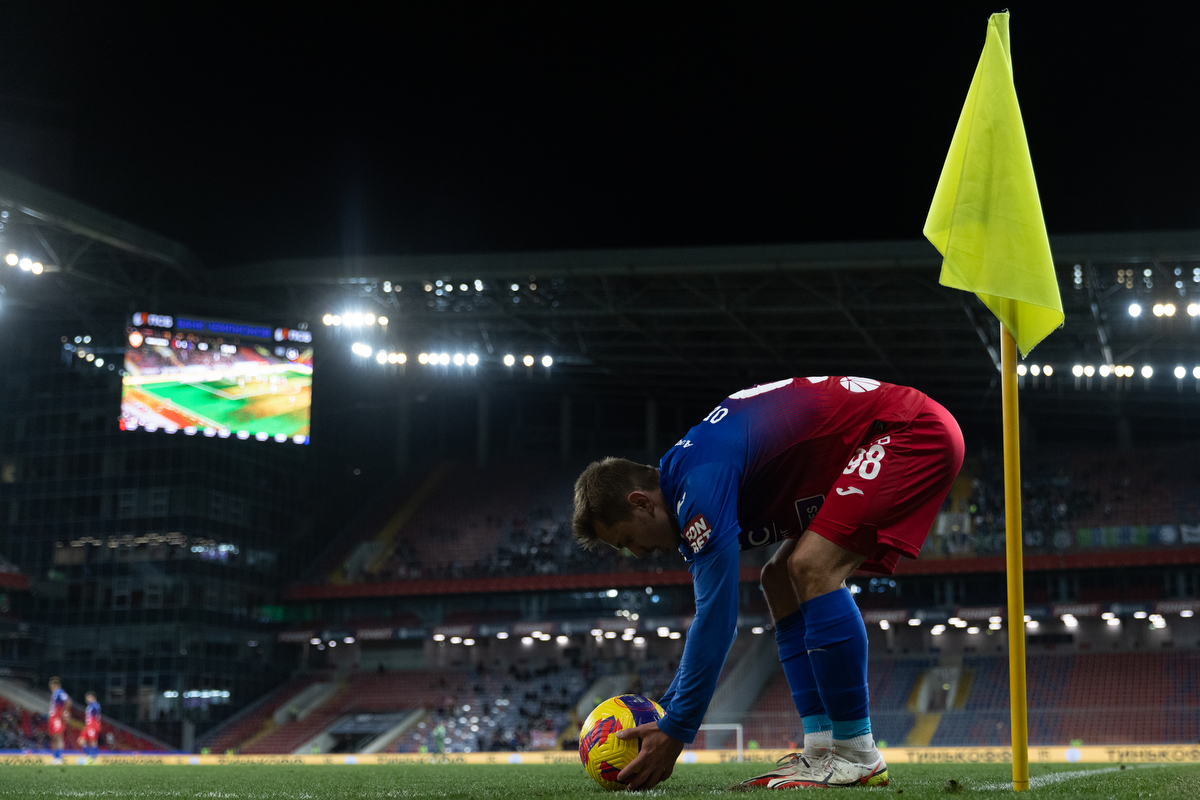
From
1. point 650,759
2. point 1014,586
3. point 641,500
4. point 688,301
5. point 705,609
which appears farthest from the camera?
point 688,301

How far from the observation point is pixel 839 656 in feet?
13.7

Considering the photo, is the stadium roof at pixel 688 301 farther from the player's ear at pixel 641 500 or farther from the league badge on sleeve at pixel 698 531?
the league badge on sleeve at pixel 698 531

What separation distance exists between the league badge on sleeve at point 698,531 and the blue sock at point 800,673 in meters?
0.84

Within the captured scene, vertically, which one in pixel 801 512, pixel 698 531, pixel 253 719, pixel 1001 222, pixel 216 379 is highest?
pixel 216 379

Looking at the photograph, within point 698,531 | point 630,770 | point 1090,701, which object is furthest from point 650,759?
point 1090,701

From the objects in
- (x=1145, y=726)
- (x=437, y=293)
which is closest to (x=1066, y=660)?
(x=1145, y=726)

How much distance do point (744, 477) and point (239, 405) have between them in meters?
28.9

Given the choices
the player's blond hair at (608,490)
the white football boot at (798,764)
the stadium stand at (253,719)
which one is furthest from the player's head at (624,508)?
the stadium stand at (253,719)

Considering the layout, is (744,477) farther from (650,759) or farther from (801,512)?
(650,759)

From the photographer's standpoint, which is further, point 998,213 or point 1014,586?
point 998,213

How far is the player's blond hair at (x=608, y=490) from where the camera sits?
4.18 m

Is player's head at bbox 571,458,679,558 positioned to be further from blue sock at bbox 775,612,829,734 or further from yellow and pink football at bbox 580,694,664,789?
blue sock at bbox 775,612,829,734

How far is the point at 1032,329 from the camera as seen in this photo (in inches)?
163

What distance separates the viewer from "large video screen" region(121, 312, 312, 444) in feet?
99.7
